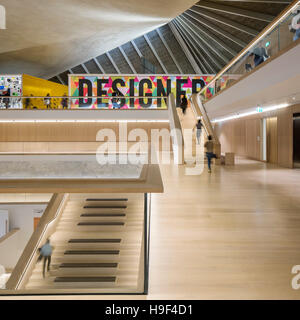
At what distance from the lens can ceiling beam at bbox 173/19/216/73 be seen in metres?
A: 25.2

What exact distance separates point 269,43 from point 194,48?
65.4ft

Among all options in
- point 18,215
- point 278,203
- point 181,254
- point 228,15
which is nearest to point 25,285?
point 181,254

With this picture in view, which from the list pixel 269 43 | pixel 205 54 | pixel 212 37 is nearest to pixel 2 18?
pixel 269 43

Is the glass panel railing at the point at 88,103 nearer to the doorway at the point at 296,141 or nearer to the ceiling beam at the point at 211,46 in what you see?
the doorway at the point at 296,141

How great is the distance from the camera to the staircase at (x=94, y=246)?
5572 mm

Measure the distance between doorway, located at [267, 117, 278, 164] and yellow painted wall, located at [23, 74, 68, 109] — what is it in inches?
436

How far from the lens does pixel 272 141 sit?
13.3 meters

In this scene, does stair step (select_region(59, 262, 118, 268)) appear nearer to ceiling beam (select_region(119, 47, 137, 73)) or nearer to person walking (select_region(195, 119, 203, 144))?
person walking (select_region(195, 119, 203, 144))

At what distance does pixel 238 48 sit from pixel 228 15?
2932 mm

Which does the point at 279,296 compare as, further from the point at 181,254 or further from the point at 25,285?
the point at 25,285

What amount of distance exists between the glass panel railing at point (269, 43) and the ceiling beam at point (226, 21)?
Answer: 8731 millimetres

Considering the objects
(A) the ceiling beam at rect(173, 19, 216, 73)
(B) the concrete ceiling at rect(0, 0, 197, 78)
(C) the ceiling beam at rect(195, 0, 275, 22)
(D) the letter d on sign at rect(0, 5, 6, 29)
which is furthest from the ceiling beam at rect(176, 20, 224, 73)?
(D) the letter d on sign at rect(0, 5, 6, 29)

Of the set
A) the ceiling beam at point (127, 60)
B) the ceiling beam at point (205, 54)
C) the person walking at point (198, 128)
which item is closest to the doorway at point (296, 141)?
the person walking at point (198, 128)

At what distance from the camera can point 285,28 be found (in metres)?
6.84
